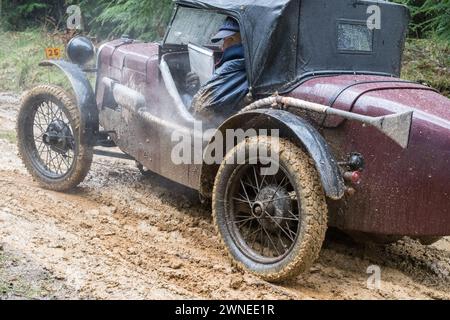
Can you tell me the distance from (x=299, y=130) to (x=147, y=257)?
1.38 meters

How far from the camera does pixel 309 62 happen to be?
4.23 meters

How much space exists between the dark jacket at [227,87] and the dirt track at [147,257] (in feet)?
3.30

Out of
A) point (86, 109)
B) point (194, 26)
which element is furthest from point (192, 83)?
point (86, 109)

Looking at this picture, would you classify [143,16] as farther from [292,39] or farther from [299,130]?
[299,130]

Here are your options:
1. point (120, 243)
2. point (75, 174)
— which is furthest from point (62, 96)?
point (120, 243)

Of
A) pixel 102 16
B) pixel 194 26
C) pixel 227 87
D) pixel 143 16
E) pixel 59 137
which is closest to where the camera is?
pixel 227 87

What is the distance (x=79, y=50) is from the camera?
603 cm

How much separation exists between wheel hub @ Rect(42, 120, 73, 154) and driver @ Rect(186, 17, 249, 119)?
1.81 m

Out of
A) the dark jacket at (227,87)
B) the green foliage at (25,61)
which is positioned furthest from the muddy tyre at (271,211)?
the green foliage at (25,61)

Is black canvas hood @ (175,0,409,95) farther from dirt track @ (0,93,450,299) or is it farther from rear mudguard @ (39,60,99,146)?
rear mudguard @ (39,60,99,146)

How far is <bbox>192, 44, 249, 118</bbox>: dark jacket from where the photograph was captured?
444 centimetres

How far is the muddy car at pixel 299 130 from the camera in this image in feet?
11.6
